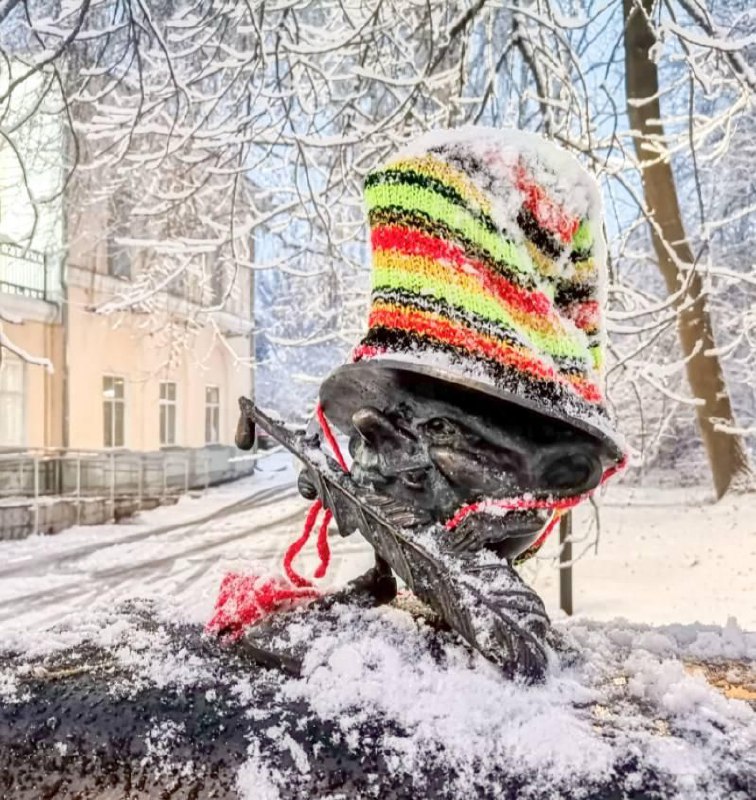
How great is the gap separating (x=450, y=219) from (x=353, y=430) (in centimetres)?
41

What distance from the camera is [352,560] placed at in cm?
742

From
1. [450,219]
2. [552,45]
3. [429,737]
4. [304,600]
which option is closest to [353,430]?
[304,600]

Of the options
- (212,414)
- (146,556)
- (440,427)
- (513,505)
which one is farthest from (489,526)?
(212,414)

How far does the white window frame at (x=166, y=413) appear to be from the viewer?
47.0ft

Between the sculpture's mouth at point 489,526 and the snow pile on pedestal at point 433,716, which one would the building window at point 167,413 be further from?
the sculpture's mouth at point 489,526

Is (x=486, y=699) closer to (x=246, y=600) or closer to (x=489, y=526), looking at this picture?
(x=489, y=526)

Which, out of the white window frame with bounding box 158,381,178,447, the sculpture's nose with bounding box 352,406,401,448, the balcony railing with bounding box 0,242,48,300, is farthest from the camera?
the white window frame with bounding box 158,381,178,447

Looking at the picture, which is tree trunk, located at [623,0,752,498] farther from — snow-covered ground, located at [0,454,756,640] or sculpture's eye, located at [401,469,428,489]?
sculpture's eye, located at [401,469,428,489]

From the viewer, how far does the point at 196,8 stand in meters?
4.06

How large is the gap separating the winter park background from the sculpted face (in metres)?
0.20

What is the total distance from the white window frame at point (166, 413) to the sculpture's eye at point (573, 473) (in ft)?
44.9

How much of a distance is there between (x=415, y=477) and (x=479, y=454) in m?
0.10

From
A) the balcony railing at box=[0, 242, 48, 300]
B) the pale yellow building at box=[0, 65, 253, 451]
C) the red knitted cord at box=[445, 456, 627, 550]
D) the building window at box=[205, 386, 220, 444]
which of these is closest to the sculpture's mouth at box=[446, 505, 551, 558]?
the red knitted cord at box=[445, 456, 627, 550]

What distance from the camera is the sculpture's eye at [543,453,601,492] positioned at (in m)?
1.04
